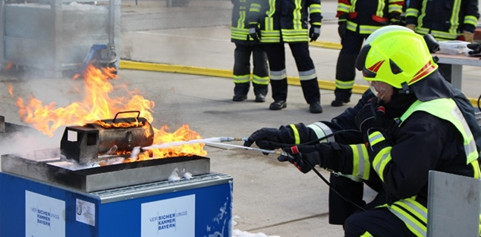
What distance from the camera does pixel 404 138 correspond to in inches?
135

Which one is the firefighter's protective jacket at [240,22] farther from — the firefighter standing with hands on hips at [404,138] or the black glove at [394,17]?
the firefighter standing with hands on hips at [404,138]

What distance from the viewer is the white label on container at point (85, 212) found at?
3.40 metres

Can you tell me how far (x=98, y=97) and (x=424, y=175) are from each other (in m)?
1.71

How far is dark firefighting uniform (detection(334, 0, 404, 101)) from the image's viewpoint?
354 inches

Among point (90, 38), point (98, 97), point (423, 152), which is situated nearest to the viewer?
point (423, 152)

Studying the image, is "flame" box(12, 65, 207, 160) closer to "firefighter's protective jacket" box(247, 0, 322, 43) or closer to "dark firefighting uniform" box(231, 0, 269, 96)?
"firefighter's protective jacket" box(247, 0, 322, 43)

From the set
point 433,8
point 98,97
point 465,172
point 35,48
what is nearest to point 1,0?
point 35,48

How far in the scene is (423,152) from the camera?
11.1 feet

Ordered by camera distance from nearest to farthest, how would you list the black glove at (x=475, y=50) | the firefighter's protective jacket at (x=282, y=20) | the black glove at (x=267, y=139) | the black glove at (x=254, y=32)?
the black glove at (x=267, y=139)
the black glove at (x=475, y=50)
the firefighter's protective jacket at (x=282, y=20)
the black glove at (x=254, y=32)

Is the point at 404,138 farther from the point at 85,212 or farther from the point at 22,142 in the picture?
the point at 22,142

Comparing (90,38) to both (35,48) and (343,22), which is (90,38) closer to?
(35,48)

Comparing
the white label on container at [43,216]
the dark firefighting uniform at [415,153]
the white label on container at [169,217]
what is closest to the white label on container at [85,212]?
the white label on container at [43,216]

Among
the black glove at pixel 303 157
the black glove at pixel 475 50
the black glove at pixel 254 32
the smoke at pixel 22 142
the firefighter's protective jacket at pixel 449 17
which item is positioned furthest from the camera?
the black glove at pixel 254 32

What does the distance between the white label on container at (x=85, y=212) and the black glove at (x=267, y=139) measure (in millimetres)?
758
